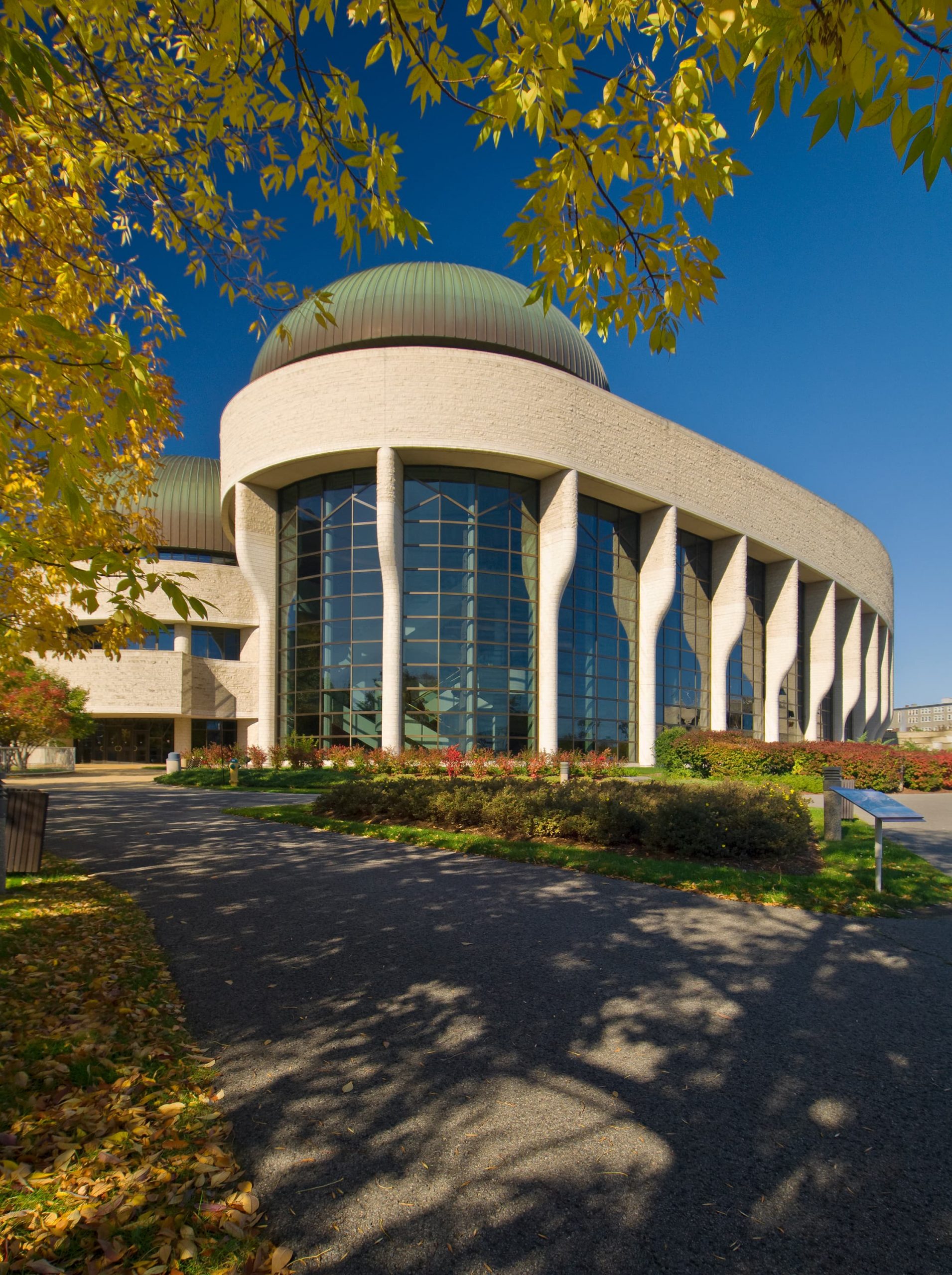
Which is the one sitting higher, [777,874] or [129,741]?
[777,874]

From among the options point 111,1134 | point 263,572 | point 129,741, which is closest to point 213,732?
point 129,741

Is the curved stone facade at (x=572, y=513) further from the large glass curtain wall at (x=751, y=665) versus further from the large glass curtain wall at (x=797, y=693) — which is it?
the large glass curtain wall at (x=797, y=693)

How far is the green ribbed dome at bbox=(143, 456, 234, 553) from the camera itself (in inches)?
1583

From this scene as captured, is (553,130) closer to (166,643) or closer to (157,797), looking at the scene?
(157,797)

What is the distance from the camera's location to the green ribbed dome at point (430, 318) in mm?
30516

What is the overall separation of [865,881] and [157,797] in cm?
1698

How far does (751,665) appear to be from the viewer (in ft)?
132

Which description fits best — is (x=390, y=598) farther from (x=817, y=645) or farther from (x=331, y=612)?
(x=817, y=645)

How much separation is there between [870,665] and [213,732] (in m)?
47.0

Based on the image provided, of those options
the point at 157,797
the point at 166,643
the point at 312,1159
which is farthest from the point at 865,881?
the point at 166,643

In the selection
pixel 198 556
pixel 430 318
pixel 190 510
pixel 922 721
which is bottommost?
pixel 922 721

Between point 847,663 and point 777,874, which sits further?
point 847,663

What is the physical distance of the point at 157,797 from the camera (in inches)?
725

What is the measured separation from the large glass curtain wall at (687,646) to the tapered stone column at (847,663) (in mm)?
16822
